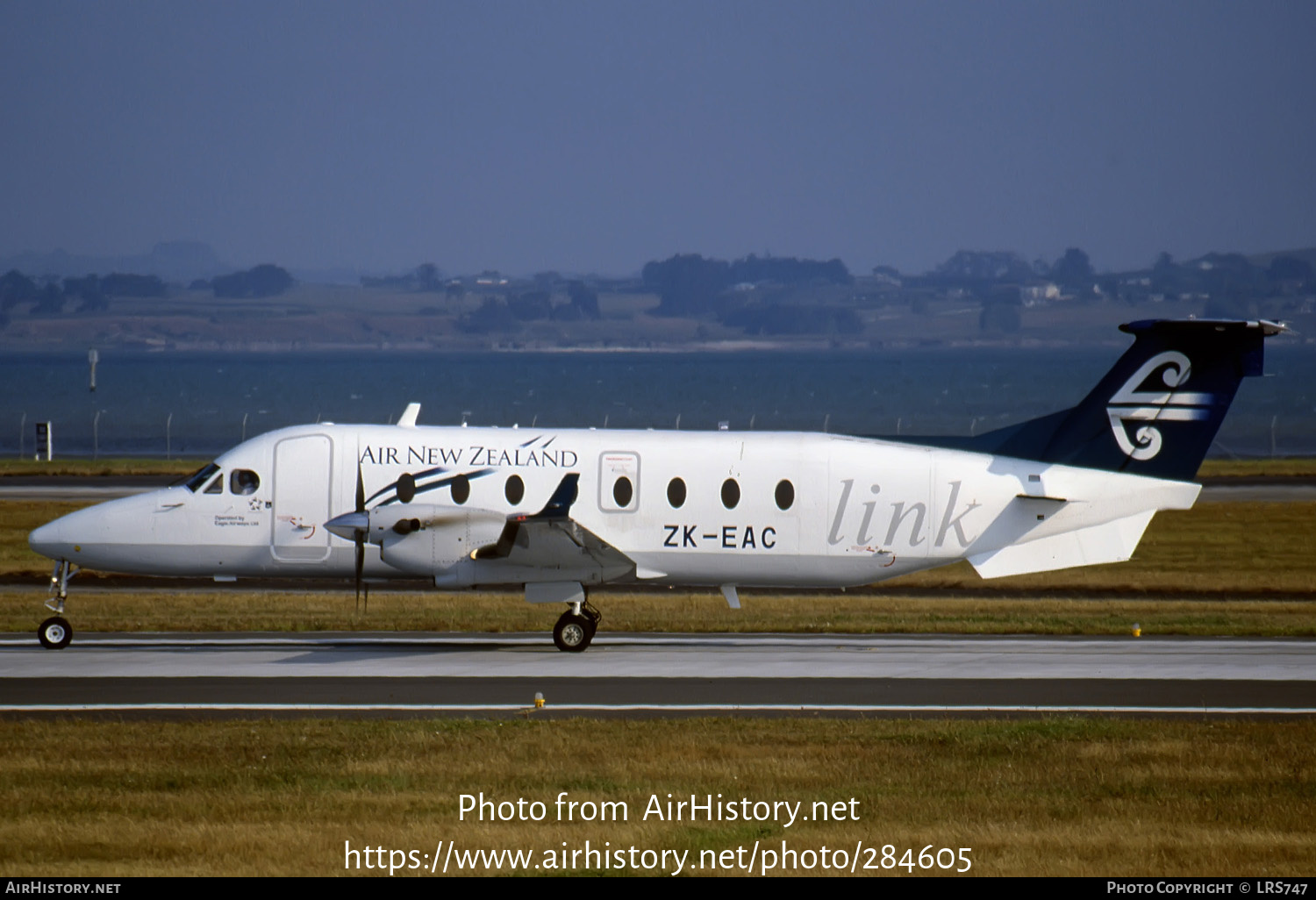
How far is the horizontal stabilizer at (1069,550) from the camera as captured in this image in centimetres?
2264

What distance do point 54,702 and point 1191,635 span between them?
18249mm

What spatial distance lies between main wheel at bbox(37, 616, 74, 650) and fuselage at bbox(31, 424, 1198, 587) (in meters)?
1.06

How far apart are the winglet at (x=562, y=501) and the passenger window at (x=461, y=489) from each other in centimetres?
172

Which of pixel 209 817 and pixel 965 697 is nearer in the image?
pixel 209 817

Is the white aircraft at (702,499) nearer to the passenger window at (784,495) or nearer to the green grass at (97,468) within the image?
the passenger window at (784,495)

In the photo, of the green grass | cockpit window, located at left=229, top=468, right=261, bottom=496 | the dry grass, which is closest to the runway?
the dry grass

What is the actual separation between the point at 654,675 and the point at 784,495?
3938 millimetres

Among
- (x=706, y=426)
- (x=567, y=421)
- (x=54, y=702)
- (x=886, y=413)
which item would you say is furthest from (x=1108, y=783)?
(x=886, y=413)

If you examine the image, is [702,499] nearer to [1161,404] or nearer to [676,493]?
[676,493]

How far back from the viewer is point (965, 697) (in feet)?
62.4

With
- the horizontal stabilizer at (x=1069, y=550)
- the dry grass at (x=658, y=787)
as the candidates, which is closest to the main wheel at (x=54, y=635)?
the dry grass at (x=658, y=787)

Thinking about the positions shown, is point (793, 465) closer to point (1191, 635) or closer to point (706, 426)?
point (1191, 635)

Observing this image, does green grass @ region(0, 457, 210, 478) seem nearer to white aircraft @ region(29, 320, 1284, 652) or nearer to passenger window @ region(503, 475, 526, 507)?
white aircraft @ region(29, 320, 1284, 652)
